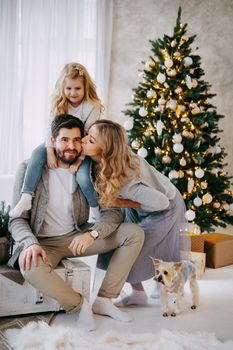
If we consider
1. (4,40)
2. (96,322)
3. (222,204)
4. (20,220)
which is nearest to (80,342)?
(96,322)

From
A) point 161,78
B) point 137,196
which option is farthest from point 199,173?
point 137,196

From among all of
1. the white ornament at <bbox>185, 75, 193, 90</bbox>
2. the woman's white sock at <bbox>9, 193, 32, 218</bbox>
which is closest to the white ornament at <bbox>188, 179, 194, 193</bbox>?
the white ornament at <bbox>185, 75, 193, 90</bbox>

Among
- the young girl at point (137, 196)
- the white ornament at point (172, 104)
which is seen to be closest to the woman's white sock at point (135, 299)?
the young girl at point (137, 196)

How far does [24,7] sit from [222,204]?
327cm

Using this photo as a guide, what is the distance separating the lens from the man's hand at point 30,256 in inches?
99.0

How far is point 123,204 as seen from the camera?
2.95 meters

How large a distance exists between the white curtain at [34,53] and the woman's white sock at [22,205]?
9.99 feet

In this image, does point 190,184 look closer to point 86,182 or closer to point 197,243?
point 197,243

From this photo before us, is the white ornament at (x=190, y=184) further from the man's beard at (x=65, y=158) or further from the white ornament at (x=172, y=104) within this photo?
the man's beard at (x=65, y=158)

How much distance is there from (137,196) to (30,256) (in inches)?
29.8

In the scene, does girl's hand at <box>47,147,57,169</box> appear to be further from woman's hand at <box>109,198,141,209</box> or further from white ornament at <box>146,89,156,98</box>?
white ornament at <box>146,89,156,98</box>

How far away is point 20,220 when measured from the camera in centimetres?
276

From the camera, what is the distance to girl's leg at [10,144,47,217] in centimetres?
271

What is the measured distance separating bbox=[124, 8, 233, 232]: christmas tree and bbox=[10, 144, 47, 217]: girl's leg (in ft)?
5.06
